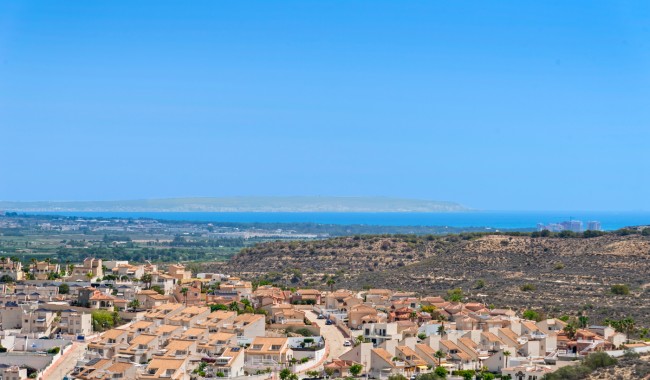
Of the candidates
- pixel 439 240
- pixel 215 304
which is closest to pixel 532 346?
pixel 215 304

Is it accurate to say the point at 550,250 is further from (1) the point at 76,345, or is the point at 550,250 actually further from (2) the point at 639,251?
(1) the point at 76,345

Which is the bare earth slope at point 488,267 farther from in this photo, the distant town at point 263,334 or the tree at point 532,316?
the distant town at point 263,334

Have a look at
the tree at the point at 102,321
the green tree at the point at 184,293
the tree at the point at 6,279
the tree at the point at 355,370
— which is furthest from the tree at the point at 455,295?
the tree at the point at 6,279

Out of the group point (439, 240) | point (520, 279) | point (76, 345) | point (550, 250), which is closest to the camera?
point (76, 345)

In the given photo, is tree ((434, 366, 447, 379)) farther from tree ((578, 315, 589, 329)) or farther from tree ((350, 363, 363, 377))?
tree ((578, 315, 589, 329))

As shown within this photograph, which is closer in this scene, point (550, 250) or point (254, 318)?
point (254, 318)
